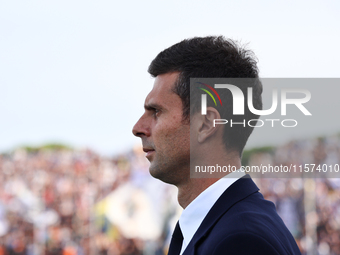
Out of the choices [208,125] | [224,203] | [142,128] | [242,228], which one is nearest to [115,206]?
[142,128]

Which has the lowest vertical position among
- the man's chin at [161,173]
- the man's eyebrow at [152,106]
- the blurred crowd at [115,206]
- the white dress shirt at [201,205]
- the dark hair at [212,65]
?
A: the blurred crowd at [115,206]

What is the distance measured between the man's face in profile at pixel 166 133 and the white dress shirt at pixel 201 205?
142 mm

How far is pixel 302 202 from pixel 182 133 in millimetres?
9189

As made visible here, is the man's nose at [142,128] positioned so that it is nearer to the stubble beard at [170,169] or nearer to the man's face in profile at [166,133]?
the man's face in profile at [166,133]

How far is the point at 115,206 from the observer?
1020 cm

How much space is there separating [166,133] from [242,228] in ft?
1.74

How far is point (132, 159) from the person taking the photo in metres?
11.4

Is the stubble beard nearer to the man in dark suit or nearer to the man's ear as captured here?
the man in dark suit

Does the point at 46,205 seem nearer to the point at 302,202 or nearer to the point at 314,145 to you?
the point at 302,202

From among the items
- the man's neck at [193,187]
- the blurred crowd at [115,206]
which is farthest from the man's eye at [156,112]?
the blurred crowd at [115,206]

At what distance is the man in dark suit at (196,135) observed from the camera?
4.28 ft

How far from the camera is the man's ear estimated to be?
4.83 feet

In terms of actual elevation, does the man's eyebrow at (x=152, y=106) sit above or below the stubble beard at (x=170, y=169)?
above

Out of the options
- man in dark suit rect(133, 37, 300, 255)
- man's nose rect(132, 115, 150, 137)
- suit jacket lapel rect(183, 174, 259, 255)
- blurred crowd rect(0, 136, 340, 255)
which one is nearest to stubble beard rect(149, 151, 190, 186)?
man in dark suit rect(133, 37, 300, 255)
